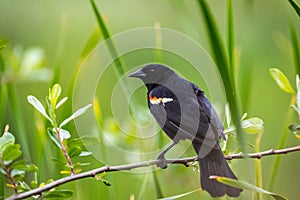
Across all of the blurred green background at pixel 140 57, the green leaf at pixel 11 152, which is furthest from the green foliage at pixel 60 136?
the blurred green background at pixel 140 57

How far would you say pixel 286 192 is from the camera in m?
2.76

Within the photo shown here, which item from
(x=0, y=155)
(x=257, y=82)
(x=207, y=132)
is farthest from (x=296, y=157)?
(x=0, y=155)

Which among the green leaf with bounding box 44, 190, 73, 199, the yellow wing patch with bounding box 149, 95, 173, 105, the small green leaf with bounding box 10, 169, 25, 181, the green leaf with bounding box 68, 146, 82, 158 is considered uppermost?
the yellow wing patch with bounding box 149, 95, 173, 105

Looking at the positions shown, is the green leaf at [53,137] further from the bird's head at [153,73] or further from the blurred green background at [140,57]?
the blurred green background at [140,57]

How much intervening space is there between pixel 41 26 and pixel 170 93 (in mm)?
2450

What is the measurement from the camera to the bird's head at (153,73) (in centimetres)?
151

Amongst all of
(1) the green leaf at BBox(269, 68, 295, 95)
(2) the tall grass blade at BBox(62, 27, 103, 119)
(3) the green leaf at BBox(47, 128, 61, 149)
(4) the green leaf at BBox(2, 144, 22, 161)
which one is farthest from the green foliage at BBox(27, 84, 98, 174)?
(1) the green leaf at BBox(269, 68, 295, 95)

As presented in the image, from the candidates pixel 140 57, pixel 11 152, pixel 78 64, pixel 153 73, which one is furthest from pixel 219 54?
pixel 140 57

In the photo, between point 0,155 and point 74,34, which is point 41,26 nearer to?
point 74,34

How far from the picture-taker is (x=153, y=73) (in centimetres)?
157

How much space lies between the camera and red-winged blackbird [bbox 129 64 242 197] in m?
1.21

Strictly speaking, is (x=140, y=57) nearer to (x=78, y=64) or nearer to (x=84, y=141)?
(x=78, y=64)

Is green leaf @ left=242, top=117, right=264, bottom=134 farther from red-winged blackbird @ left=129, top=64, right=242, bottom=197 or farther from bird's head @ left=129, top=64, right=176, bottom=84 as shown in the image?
bird's head @ left=129, top=64, right=176, bottom=84

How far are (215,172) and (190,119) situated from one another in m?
0.16
